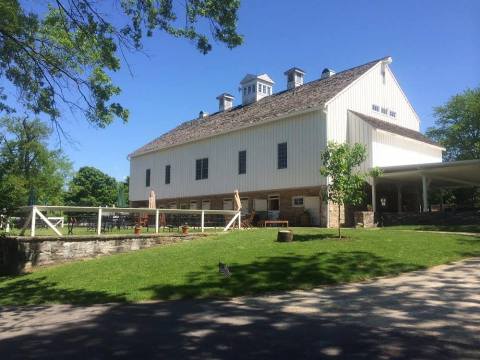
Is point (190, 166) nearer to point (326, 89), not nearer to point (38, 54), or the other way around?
point (326, 89)

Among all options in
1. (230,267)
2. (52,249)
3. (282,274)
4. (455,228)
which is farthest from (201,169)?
(282,274)

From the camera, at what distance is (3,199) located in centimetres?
1256

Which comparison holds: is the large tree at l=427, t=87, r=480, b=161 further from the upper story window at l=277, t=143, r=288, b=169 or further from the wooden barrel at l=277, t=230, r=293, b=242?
the wooden barrel at l=277, t=230, r=293, b=242

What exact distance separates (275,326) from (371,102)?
23421mm

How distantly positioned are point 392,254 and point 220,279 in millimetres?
4719

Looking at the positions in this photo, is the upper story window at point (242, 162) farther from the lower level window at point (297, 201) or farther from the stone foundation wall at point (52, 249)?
the stone foundation wall at point (52, 249)

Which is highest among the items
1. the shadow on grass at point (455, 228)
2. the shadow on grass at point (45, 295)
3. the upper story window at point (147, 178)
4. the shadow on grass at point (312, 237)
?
the upper story window at point (147, 178)

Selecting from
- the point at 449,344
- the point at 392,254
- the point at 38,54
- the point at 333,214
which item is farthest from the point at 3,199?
the point at 333,214

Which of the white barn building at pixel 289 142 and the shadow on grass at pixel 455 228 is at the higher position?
the white barn building at pixel 289 142

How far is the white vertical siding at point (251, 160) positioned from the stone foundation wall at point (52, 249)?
39.1 ft

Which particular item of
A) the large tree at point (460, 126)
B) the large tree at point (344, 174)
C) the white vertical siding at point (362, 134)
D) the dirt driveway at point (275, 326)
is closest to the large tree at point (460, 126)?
the large tree at point (460, 126)

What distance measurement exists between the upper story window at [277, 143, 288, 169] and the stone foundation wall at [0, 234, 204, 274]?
1229 cm

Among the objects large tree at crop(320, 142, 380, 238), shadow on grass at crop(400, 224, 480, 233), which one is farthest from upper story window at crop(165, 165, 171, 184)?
large tree at crop(320, 142, 380, 238)

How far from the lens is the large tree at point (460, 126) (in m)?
50.1
